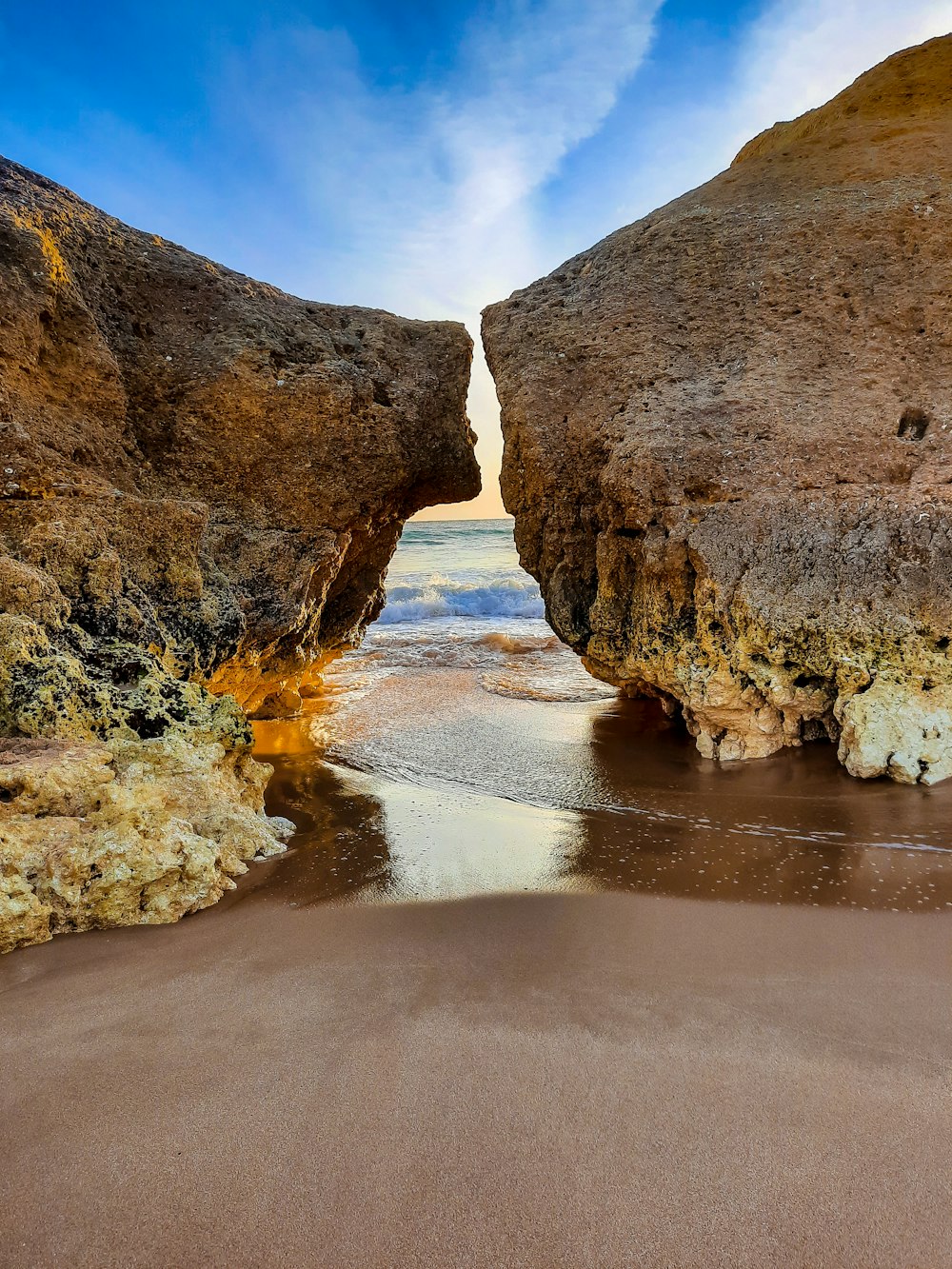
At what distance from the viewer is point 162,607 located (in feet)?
13.8

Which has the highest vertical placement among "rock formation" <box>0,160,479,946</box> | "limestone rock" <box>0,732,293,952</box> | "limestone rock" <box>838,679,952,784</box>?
"rock formation" <box>0,160,479,946</box>

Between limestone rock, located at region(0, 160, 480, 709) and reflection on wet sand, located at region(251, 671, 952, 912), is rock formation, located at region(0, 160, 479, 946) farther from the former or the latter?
reflection on wet sand, located at region(251, 671, 952, 912)

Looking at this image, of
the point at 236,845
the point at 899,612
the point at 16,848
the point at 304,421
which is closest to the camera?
the point at 16,848

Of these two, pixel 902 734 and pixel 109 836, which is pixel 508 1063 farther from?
pixel 902 734

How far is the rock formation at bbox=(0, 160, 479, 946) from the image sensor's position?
8.82ft

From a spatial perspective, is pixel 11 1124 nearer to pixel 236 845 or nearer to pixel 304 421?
pixel 236 845

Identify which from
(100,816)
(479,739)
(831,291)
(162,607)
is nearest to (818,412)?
(831,291)

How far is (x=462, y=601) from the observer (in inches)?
671

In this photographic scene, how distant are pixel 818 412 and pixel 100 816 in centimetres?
514

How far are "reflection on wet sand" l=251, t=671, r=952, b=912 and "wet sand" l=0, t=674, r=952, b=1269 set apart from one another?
0.03m

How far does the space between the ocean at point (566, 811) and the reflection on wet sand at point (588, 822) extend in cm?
1

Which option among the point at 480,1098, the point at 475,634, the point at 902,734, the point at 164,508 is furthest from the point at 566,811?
the point at 475,634

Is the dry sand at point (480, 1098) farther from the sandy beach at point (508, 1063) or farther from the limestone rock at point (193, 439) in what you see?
the limestone rock at point (193, 439)

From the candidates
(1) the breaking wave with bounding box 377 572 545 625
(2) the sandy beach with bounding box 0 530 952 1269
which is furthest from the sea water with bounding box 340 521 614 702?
(2) the sandy beach with bounding box 0 530 952 1269
